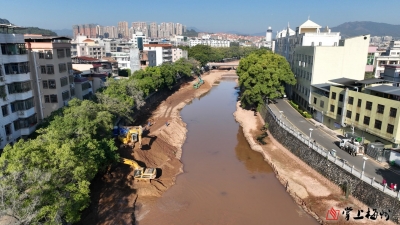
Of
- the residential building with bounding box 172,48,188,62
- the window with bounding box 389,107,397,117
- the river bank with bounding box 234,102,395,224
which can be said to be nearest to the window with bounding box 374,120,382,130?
the window with bounding box 389,107,397,117

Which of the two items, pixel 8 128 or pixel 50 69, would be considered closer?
pixel 8 128

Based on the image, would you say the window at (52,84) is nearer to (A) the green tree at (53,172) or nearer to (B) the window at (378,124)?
(A) the green tree at (53,172)

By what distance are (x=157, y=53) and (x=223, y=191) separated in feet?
259

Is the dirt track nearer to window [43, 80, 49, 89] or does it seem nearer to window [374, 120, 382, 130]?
window [43, 80, 49, 89]

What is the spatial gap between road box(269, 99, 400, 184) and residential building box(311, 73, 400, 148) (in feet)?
7.85

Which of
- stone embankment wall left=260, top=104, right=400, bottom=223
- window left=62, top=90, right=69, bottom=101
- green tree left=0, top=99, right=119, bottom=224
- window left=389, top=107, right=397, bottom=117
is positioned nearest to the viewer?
green tree left=0, top=99, right=119, bottom=224

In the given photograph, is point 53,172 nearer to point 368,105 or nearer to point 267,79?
point 368,105

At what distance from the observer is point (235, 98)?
255 ft

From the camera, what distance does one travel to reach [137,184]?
2866cm

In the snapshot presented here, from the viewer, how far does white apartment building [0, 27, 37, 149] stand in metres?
29.1

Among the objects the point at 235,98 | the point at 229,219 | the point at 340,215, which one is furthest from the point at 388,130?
the point at 235,98

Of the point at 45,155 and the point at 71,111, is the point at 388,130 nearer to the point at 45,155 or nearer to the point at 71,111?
the point at 45,155

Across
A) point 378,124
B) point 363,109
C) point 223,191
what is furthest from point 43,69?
point 378,124

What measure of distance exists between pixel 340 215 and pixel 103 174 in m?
22.3
